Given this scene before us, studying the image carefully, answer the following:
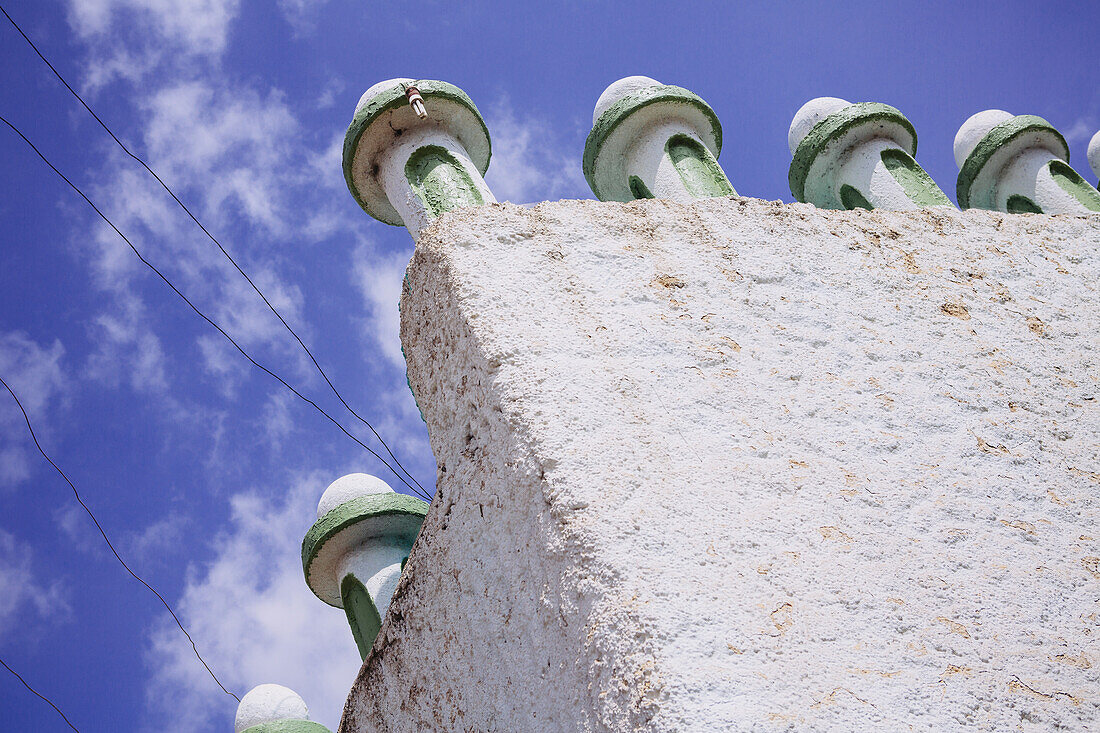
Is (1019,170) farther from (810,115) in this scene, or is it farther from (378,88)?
(378,88)

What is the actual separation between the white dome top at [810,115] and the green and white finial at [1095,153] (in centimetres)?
307

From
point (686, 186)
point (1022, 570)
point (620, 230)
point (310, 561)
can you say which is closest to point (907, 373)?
point (1022, 570)

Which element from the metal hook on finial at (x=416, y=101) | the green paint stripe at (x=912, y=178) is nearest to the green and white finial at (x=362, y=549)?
the metal hook on finial at (x=416, y=101)

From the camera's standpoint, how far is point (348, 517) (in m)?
5.41

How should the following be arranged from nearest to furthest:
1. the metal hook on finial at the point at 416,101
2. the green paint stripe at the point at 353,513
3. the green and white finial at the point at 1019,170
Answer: the metal hook on finial at the point at 416,101
the green paint stripe at the point at 353,513
the green and white finial at the point at 1019,170

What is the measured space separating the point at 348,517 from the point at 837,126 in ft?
13.1

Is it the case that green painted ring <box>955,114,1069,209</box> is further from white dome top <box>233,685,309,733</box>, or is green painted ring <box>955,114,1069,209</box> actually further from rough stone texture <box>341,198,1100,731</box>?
white dome top <box>233,685,309,733</box>

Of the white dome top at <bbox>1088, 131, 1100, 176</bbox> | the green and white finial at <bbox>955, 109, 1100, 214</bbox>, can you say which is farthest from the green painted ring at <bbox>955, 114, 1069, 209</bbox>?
the white dome top at <bbox>1088, 131, 1100, 176</bbox>

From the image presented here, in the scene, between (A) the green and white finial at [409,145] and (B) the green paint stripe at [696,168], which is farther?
(B) the green paint stripe at [696,168]

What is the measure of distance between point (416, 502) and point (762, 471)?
3.83 m

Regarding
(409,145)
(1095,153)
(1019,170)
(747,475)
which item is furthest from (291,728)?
(1095,153)

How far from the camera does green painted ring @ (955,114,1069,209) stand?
6.55 m

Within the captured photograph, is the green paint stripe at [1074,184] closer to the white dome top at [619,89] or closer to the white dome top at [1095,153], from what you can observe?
the white dome top at [1095,153]

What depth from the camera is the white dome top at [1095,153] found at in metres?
8.04
